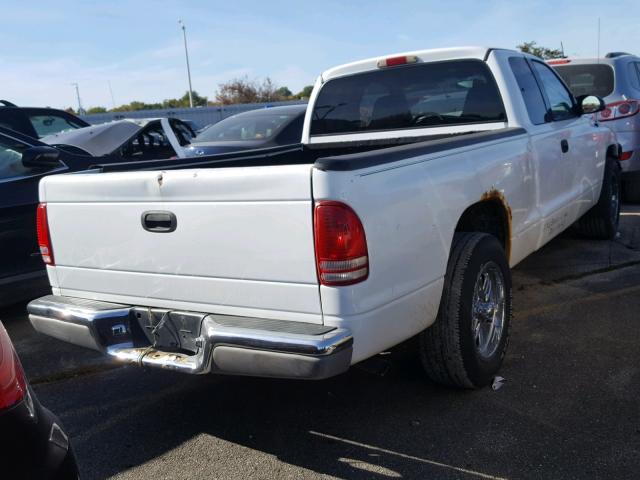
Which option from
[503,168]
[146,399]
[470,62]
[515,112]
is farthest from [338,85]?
[146,399]

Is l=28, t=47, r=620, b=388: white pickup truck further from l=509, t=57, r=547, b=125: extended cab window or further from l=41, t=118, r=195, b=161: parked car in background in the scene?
l=41, t=118, r=195, b=161: parked car in background

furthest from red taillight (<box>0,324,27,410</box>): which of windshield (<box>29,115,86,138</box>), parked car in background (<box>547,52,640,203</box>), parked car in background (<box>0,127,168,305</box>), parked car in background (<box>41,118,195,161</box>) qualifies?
parked car in background (<box>547,52,640,203</box>)

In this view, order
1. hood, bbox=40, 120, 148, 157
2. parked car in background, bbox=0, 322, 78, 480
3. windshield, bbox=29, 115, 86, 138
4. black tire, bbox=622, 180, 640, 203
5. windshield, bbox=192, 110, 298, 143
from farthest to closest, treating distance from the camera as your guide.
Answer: black tire, bbox=622, 180, 640, 203 < windshield, bbox=29, 115, 86, 138 < windshield, bbox=192, 110, 298, 143 < hood, bbox=40, 120, 148, 157 < parked car in background, bbox=0, 322, 78, 480

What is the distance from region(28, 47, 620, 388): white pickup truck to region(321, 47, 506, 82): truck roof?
0.11 ft

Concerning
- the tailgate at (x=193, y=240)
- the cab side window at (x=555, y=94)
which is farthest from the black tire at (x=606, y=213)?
the tailgate at (x=193, y=240)

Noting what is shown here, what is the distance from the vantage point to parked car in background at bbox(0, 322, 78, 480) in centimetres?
173

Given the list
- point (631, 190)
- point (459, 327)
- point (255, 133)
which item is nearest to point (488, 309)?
point (459, 327)

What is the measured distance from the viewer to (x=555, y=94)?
205 inches

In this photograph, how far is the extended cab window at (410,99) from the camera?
4383 mm

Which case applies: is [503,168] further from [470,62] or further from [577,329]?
[577,329]

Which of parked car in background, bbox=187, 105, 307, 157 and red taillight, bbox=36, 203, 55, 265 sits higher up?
parked car in background, bbox=187, 105, 307, 157

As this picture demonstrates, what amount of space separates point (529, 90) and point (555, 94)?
725 mm

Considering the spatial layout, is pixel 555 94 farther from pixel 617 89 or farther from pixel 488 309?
pixel 617 89

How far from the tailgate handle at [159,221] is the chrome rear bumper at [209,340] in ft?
1.29
